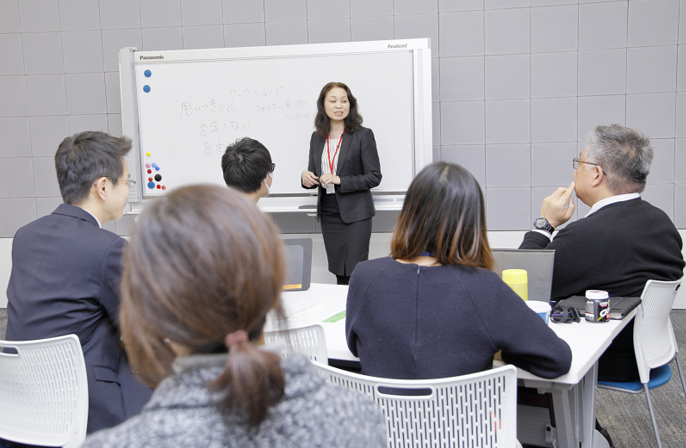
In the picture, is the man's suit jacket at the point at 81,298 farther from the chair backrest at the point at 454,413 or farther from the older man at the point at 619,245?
the older man at the point at 619,245

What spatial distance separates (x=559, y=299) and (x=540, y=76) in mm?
2373

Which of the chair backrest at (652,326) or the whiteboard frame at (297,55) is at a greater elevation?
the whiteboard frame at (297,55)

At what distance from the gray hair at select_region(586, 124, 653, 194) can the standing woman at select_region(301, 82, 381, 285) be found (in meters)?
1.56

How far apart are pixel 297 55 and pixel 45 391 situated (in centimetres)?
284

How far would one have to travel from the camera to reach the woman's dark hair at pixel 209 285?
0.52m

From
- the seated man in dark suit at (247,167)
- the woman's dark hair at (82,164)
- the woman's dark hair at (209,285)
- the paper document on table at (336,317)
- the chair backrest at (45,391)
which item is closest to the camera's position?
the woman's dark hair at (209,285)

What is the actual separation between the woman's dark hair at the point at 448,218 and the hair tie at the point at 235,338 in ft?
2.43

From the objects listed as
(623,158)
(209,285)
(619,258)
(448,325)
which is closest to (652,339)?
(619,258)

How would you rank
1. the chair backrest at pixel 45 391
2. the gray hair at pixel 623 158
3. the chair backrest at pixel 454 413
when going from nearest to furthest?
the chair backrest at pixel 454 413, the chair backrest at pixel 45 391, the gray hair at pixel 623 158

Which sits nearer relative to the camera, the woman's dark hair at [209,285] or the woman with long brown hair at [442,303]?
the woman's dark hair at [209,285]

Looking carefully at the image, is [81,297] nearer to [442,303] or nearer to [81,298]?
[81,298]

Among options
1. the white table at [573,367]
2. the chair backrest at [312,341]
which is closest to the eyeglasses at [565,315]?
the white table at [573,367]

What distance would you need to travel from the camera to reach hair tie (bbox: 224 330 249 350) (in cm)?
54

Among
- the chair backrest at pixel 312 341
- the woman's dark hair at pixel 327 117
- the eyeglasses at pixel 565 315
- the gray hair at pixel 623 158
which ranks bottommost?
the eyeglasses at pixel 565 315
